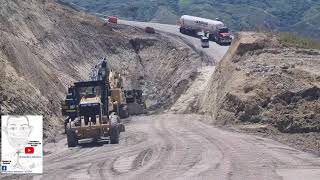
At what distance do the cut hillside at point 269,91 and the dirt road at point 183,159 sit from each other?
2056 mm

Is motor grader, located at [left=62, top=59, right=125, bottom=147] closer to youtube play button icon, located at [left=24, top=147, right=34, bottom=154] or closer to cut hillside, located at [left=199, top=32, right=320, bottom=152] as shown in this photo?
youtube play button icon, located at [left=24, top=147, right=34, bottom=154]

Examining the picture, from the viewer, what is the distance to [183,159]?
25719 mm

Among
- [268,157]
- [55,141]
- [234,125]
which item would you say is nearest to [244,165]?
[268,157]

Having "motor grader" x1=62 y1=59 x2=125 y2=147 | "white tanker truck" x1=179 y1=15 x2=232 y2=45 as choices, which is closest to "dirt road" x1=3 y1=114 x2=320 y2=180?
"motor grader" x1=62 y1=59 x2=125 y2=147

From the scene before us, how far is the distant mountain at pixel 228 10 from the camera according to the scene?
115 m

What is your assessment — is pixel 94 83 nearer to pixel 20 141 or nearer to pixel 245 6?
pixel 20 141

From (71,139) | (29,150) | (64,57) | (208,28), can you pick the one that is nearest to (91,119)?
(71,139)

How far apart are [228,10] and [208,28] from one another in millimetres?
50080

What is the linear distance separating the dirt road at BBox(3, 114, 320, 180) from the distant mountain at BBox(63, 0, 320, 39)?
7803 cm

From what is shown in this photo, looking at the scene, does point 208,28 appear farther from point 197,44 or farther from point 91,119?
point 91,119

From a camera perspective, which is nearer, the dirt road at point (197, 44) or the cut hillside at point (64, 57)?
the cut hillside at point (64, 57)

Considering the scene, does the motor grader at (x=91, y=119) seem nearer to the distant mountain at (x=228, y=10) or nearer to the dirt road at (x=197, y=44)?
the dirt road at (x=197, y=44)

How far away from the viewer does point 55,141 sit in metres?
33.4

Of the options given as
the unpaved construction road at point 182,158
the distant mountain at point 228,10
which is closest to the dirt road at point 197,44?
the distant mountain at point 228,10
